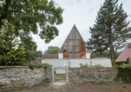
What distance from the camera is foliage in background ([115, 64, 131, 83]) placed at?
6301 mm

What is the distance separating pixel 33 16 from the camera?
297 inches

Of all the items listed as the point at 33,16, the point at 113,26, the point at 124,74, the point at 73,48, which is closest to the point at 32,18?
the point at 33,16

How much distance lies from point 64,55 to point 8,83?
1141cm

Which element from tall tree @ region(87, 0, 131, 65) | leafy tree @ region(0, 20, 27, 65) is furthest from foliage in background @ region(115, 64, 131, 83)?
tall tree @ region(87, 0, 131, 65)

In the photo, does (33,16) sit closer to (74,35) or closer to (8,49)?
(8,49)

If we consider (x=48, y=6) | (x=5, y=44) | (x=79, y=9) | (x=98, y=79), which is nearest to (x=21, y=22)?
(x=48, y=6)

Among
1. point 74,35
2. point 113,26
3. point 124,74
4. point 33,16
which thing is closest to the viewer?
point 124,74

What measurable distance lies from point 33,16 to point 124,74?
8555mm

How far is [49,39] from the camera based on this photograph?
841 cm

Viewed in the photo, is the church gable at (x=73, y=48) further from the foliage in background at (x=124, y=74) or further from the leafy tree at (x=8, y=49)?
the leafy tree at (x=8, y=49)

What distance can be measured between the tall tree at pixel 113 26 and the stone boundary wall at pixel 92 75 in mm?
9446

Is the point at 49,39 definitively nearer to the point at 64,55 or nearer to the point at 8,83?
the point at 8,83

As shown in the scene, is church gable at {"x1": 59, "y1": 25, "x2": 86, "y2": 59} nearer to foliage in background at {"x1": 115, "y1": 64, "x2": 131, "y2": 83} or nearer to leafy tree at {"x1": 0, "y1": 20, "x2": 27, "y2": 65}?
foliage in background at {"x1": 115, "y1": 64, "x2": 131, "y2": 83}

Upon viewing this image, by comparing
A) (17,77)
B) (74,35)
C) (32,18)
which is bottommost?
(17,77)
